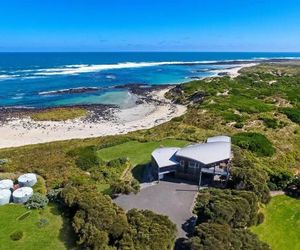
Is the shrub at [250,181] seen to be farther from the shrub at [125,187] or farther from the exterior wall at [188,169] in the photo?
the shrub at [125,187]

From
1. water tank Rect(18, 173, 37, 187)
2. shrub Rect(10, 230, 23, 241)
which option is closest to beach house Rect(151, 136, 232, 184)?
water tank Rect(18, 173, 37, 187)

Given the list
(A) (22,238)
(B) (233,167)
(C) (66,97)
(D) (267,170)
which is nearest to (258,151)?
(D) (267,170)

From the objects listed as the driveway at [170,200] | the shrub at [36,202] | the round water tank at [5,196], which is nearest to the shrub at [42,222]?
the shrub at [36,202]

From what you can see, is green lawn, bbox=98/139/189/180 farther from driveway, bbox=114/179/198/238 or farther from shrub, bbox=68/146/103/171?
driveway, bbox=114/179/198/238

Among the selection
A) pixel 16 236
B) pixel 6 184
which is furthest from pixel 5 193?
pixel 16 236

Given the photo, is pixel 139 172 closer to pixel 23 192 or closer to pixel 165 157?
pixel 165 157

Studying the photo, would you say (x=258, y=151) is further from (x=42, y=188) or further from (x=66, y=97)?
(x=66, y=97)

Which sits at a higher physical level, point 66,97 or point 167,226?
point 167,226
